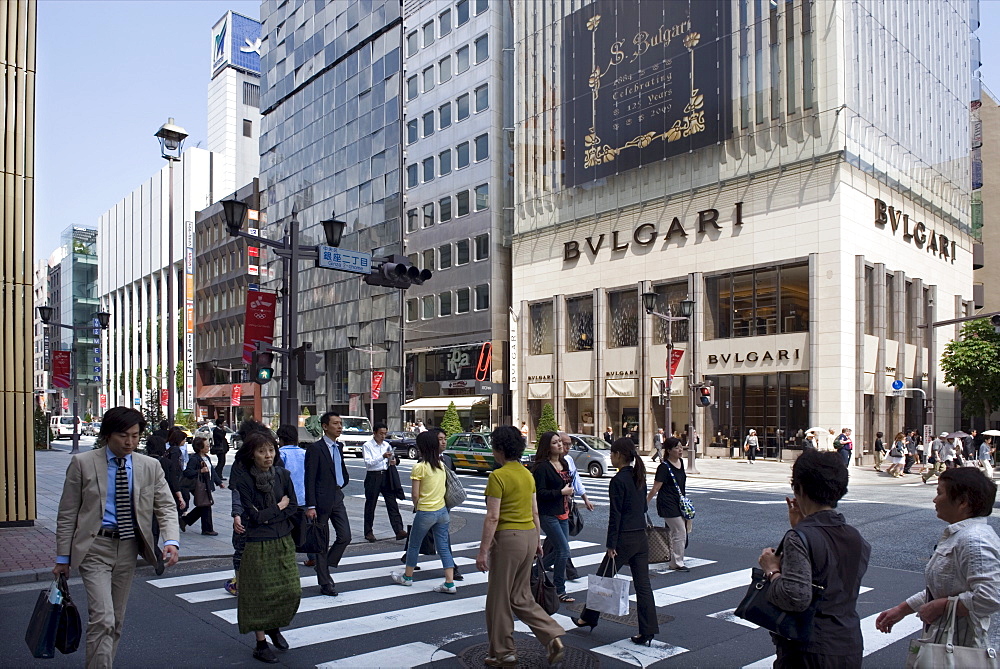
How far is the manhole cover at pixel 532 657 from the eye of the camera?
21.1ft

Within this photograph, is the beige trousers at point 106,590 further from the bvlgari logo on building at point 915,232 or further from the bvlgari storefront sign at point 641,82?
the bvlgari logo on building at point 915,232

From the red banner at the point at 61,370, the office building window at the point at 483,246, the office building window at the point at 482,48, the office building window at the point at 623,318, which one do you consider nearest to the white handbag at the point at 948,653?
the red banner at the point at 61,370

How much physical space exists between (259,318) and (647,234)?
2798 centimetres

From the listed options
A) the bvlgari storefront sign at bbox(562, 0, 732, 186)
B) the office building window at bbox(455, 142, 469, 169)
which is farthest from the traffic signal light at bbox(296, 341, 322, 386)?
the office building window at bbox(455, 142, 469, 169)

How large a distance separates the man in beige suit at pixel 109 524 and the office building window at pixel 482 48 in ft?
163

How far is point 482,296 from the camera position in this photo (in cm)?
5147

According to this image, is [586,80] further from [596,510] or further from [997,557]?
[997,557]

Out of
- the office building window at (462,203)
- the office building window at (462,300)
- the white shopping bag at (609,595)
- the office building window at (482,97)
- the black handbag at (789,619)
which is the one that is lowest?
the white shopping bag at (609,595)

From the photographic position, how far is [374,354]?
198 ft

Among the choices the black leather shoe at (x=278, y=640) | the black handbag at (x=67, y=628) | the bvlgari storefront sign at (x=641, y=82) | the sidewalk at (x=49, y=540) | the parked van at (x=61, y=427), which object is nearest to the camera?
the black handbag at (x=67, y=628)

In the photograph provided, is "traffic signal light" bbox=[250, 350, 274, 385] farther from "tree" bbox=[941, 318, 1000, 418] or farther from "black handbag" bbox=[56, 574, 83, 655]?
"tree" bbox=[941, 318, 1000, 418]

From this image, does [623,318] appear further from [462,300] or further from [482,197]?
[482,197]

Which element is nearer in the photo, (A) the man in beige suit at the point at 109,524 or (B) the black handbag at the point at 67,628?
(B) the black handbag at the point at 67,628

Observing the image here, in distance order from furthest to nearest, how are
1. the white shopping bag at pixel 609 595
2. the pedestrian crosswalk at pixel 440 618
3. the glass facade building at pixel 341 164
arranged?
the glass facade building at pixel 341 164
the white shopping bag at pixel 609 595
the pedestrian crosswalk at pixel 440 618
